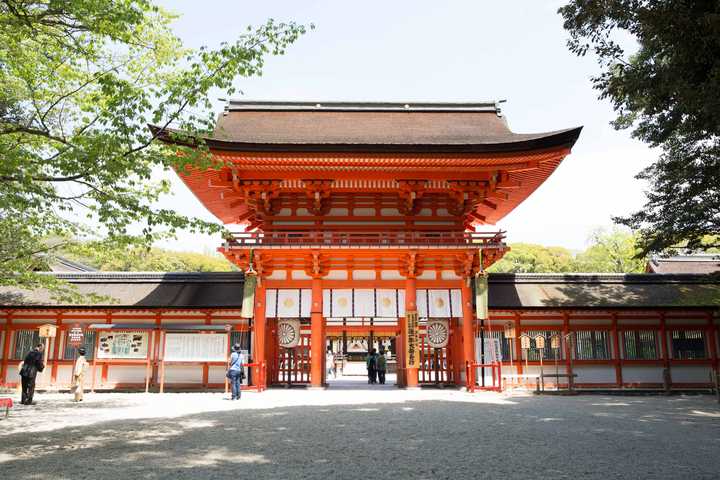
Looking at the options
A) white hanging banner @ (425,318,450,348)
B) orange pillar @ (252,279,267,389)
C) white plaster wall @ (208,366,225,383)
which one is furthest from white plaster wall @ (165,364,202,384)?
white hanging banner @ (425,318,450,348)

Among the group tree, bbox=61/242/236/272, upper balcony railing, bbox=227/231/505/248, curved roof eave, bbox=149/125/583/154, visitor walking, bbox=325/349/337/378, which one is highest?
tree, bbox=61/242/236/272

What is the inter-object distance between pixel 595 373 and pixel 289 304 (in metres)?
→ 10.6

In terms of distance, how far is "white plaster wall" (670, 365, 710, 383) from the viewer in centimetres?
1758

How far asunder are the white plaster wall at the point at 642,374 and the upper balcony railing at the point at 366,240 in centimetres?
632

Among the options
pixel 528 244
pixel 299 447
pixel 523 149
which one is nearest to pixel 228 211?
pixel 523 149

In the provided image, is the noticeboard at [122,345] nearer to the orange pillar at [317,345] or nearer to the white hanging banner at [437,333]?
the orange pillar at [317,345]

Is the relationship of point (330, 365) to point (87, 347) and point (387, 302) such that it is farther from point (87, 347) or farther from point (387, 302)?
point (87, 347)

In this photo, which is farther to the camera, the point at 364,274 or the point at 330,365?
the point at 330,365

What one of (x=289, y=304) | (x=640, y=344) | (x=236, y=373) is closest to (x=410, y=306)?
(x=289, y=304)

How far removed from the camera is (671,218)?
1466cm

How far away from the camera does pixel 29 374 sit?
13.5m

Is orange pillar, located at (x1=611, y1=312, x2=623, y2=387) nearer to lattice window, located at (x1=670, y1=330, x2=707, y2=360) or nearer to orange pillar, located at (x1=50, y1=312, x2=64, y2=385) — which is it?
lattice window, located at (x1=670, y1=330, x2=707, y2=360)

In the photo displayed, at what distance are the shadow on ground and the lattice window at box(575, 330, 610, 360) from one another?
6.42 metres

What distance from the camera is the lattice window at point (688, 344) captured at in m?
17.8
